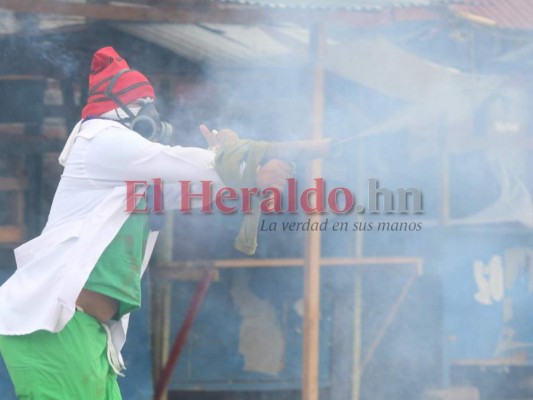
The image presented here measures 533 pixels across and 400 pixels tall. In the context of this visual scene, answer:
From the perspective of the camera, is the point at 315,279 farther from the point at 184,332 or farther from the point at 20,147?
the point at 20,147

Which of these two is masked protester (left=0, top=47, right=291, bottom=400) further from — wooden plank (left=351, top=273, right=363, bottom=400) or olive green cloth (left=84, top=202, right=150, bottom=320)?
wooden plank (left=351, top=273, right=363, bottom=400)

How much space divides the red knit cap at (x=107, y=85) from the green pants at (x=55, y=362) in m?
0.74

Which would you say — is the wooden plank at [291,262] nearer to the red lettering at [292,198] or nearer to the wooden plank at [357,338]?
the wooden plank at [357,338]

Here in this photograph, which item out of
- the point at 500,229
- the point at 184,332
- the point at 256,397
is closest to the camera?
the point at 184,332

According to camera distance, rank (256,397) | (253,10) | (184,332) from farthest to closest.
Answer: (256,397)
(184,332)
(253,10)

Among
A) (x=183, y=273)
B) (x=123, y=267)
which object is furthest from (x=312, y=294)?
(x=123, y=267)

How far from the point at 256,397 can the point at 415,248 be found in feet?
4.43

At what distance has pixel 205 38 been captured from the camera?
16.6 feet

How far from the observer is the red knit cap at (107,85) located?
3.36 meters

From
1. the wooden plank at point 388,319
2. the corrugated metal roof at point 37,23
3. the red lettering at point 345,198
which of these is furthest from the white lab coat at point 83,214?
the wooden plank at point 388,319

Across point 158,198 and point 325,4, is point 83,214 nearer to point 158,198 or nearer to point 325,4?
point 158,198

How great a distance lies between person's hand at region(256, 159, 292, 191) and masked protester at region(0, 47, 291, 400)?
178 mm

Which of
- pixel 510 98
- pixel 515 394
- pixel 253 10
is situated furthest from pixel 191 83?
pixel 515 394

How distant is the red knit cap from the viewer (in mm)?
3357
